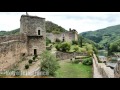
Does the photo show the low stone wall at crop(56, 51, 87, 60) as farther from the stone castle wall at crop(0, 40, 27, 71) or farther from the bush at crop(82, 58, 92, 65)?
the stone castle wall at crop(0, 40, 27, 71)

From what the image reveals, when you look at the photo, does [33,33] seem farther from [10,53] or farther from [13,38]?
[10,53]

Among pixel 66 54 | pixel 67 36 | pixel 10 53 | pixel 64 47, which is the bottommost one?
pixel 66 54

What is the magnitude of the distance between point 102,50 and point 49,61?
370 inches

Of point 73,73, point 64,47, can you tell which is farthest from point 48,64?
point 64,47

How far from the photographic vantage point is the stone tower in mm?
13688

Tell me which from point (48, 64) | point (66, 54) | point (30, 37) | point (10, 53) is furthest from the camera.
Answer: point (66, 54)

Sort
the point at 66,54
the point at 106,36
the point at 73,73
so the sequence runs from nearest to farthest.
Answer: the point at 73,73 → the point at 66,54 → the point at 106,36

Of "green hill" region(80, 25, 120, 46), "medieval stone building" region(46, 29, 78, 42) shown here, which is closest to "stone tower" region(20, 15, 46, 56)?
"green hill" region(80, 25, 120, 46)

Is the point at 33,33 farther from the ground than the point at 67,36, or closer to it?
closer to it

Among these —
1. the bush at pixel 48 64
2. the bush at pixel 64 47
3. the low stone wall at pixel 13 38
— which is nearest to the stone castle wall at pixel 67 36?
the bush at pixel 64 47

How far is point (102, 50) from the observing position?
18.2 m

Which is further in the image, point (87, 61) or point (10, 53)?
point (87, 61)

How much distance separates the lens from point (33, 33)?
13875 millimetres
